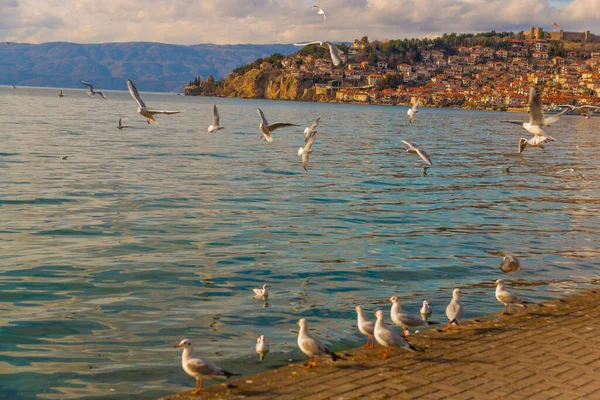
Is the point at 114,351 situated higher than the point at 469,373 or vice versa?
the point at 469,373

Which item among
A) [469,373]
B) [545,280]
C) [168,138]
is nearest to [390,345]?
[469,373]

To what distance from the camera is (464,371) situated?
22.1ft

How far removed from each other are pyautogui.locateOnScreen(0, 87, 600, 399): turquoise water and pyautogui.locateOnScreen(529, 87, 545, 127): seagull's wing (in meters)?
2.65

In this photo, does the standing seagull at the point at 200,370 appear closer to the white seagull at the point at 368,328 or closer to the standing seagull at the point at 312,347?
the standing seagull at the point at 312,347

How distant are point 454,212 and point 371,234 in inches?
176

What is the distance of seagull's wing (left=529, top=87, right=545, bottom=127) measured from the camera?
11.9 meters

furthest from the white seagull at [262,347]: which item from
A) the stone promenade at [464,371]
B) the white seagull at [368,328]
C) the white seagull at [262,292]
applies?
the white seagull at [262,292]

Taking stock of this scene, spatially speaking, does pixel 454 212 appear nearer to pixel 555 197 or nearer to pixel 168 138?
pixel 555 197

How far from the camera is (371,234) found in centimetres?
1538

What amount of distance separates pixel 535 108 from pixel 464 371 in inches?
280

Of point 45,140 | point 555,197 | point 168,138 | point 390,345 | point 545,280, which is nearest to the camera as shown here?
point 390,345

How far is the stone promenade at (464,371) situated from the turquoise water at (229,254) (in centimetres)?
86

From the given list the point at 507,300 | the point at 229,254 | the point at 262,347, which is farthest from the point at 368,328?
the point at 229,254

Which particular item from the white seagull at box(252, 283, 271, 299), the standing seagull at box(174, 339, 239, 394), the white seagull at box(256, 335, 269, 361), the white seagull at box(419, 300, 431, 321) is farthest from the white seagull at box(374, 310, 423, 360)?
the white seagull at box(252, 283, 271, 299)
